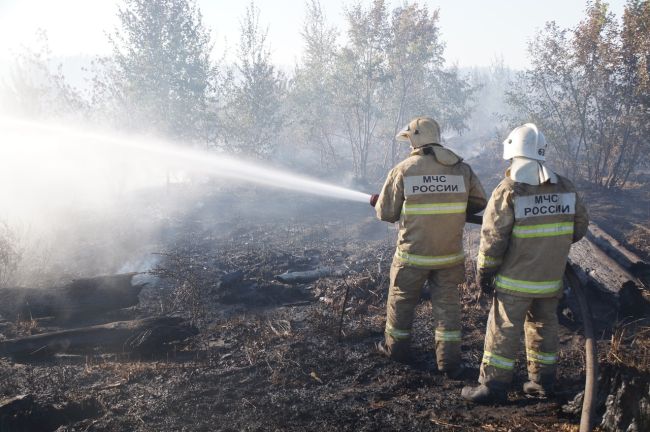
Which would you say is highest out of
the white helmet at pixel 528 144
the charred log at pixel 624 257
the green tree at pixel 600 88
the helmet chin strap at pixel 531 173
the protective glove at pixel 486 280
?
the green tree at pixel 600 88

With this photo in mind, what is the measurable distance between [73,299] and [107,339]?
1553 millimetres

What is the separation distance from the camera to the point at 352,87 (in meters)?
18.9

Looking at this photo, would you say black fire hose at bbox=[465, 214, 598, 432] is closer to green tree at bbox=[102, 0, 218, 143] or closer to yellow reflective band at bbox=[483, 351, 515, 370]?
yellow reflective band at bbox=[483, 351, 515, 370]

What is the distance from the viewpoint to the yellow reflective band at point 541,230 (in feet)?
10.8

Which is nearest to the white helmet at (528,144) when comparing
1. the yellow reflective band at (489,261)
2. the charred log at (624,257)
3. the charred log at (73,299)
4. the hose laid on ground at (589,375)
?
the yellow reflective band at (489,261)

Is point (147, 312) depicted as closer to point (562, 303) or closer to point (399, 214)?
point (399, 214)

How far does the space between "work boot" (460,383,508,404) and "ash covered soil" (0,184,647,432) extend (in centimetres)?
7

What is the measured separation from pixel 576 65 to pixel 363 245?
888 cm

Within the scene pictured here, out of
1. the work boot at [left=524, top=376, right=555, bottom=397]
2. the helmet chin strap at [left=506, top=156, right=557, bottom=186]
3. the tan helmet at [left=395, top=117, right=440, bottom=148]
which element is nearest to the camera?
the helmet chin strap at [left=506, top=156, right=557, bottom=186]

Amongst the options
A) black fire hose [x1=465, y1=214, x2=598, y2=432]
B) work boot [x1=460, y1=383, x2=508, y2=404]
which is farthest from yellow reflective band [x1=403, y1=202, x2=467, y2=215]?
work boot [x1=460, y1=383, x2=508, y2=404]

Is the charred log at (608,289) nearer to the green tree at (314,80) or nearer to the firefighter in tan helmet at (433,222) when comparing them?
the firefighter in tan helmet at (433,222)

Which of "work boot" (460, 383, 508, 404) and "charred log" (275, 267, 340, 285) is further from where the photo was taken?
"charred log" (275, 267, 340, 285)

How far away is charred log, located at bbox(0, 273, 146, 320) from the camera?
582 centimetres

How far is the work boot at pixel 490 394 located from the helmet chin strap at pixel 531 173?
1.67 meters
